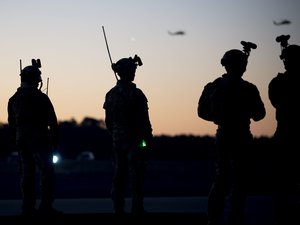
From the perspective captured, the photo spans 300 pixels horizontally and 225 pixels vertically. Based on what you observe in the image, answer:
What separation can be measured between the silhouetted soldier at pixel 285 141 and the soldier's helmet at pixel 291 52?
212mm

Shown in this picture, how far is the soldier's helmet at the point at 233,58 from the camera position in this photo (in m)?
7.19

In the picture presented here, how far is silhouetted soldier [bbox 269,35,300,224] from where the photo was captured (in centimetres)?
728

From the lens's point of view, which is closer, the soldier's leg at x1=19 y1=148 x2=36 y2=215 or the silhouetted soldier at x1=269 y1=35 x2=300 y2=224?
the silhouetted soldier at x1=269 y1=35 x2=300 y2=224

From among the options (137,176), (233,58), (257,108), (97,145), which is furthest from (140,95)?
(97,145)

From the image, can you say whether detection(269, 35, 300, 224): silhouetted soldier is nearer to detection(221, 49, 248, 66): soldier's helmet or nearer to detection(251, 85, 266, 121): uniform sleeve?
detection(251, 85, 266, 121): uniform sleeve

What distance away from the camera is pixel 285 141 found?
7285mm

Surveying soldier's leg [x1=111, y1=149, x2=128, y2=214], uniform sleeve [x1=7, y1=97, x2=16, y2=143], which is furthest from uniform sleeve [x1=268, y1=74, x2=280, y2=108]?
uniform sleeve [x1=7, y1=97, x2=16, y2=143]

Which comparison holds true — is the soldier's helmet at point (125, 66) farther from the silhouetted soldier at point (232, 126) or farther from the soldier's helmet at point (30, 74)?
the silhouetted soldier at point (232, 126)

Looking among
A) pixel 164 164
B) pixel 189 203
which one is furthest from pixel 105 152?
pixel 189 203

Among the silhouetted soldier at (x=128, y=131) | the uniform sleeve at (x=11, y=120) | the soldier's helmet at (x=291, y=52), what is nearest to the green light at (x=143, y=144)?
the silhouetted soldier at (x=128, y=131)

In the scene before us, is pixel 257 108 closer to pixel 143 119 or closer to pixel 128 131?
pixel 143 119

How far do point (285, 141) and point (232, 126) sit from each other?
0.61 metres

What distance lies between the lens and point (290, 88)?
288 inches

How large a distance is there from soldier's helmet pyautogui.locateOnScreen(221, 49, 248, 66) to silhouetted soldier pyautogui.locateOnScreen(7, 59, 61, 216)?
2736 millimetres
